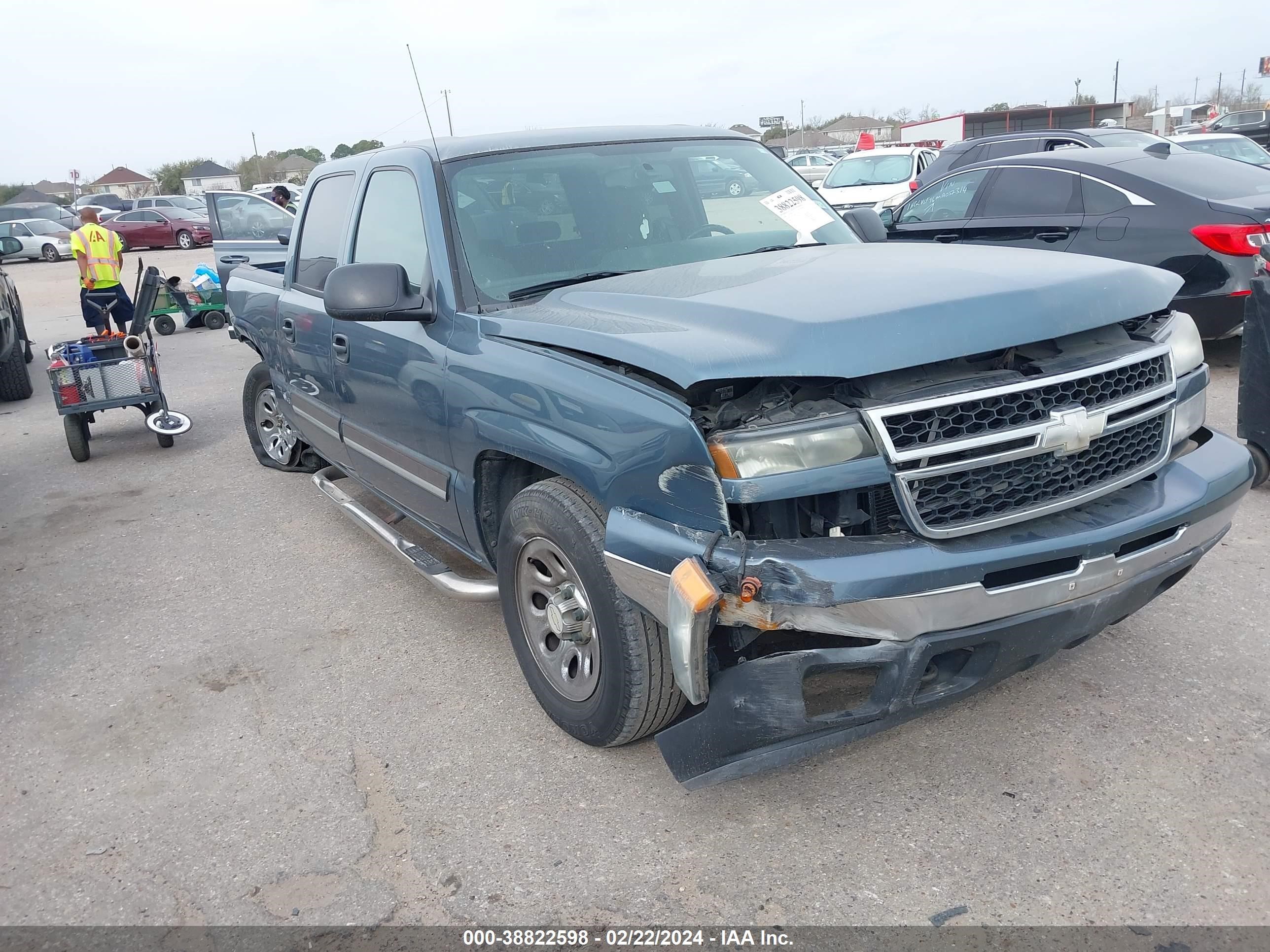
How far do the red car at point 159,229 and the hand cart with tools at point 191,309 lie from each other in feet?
62.6

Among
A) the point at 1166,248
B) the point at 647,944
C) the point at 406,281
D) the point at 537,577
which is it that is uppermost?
the point at 406,281

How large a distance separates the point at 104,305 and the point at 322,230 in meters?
7.70

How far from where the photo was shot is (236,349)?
40.2 feet

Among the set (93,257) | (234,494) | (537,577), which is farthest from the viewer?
(93,257)

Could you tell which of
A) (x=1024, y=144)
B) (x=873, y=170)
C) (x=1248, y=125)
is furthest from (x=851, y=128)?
(x=1024, y=144)

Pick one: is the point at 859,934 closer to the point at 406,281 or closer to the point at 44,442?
the point at 406,281

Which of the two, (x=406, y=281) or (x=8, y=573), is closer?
(x=406, y=281)

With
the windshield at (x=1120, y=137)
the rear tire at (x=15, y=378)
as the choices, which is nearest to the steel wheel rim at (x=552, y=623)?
the windshield at (x=1120, y=137)

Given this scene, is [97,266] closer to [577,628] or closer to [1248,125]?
[577,628]

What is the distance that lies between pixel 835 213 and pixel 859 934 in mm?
2910

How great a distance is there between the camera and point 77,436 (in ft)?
23.6

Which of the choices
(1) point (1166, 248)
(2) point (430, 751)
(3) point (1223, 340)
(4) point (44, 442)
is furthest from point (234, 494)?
(3) point (1223, 340)

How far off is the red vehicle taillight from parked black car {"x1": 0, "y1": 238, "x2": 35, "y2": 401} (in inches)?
393

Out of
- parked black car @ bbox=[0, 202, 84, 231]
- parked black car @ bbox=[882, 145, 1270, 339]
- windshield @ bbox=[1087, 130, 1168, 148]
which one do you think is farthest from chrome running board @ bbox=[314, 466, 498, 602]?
parked black car @ bbox=[0, 202, 84, 231]
